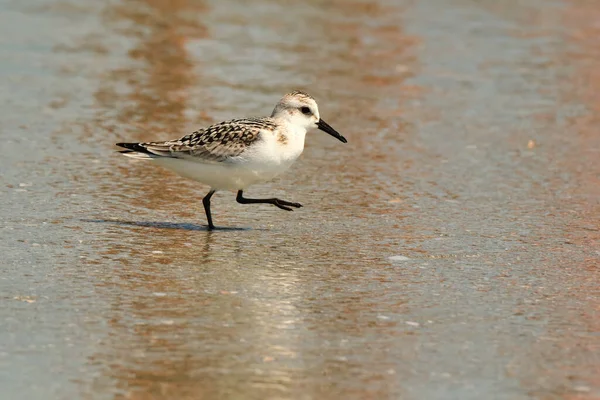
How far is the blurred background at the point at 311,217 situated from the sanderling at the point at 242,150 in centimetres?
37

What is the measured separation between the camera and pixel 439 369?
17.9 ft

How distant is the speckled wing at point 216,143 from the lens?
323 inches

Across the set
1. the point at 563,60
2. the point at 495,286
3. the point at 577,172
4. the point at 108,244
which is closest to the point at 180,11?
the point at 563,60

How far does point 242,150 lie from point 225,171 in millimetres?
203

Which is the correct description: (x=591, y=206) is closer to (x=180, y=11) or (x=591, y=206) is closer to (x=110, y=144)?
(x=110, y=144)

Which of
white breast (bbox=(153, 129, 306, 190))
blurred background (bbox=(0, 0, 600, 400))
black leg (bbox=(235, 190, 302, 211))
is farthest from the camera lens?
black leg (bbox=(235, 190, 302, 211))

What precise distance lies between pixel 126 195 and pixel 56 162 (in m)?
1.06

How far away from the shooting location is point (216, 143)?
8.30 m

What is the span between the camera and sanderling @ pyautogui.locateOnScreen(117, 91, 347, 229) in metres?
8.18

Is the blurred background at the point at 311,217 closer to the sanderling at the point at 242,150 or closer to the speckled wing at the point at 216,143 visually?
the sanderling at the point at 242,150

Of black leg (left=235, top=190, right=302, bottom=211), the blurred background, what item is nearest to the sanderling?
black leg (left=235, top=190, right=302, bottom=211)

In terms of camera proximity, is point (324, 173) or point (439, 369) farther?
point (324, 173)

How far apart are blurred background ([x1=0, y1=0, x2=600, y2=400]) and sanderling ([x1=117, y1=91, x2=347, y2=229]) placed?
0.37 meters

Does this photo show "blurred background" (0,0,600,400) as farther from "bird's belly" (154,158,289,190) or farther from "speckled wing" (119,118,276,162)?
"speckled wing" (119,118,276,162)
